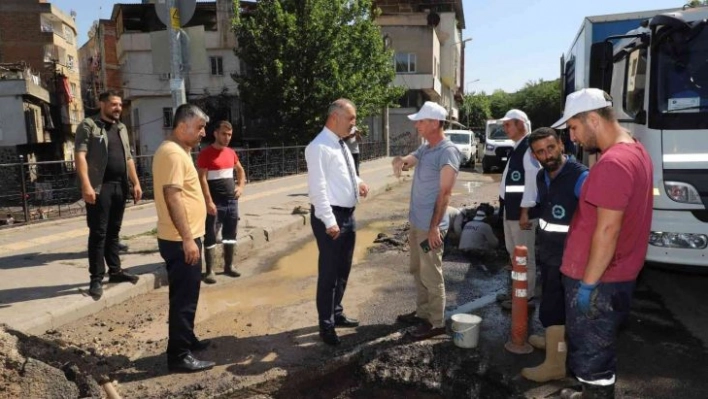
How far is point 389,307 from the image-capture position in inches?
200

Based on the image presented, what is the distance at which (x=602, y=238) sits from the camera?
8.25 feet

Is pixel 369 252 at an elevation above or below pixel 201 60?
below

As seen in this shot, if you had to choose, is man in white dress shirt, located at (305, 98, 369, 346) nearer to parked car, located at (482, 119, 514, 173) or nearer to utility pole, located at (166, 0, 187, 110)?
utility pole, located at (166, 0, 187, 110)

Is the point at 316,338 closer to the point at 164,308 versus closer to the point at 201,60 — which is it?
the point at 164,308

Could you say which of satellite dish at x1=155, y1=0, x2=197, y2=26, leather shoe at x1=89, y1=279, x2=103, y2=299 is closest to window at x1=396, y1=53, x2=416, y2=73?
satellite dish at x1=155, y1=0, x2=197, y2=26

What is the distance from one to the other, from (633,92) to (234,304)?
4.82 metres

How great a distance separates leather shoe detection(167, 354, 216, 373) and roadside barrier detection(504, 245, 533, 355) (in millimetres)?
2321

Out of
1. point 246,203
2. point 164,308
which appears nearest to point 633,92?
point 164,308

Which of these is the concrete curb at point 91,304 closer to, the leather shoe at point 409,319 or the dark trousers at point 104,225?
the dark trousers at point 104,225

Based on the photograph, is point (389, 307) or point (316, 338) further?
point (389, 307)

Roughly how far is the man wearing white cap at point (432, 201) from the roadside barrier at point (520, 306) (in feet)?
1.87

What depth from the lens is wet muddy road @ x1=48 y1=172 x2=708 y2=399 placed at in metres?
3.44

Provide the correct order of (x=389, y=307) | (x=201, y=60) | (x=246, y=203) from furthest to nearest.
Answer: (x=246, y=203), (x=201, y=60), (x=389, y=307)

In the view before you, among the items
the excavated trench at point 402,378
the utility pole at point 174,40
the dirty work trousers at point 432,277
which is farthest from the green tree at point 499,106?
the excavated trench at point 402,378
